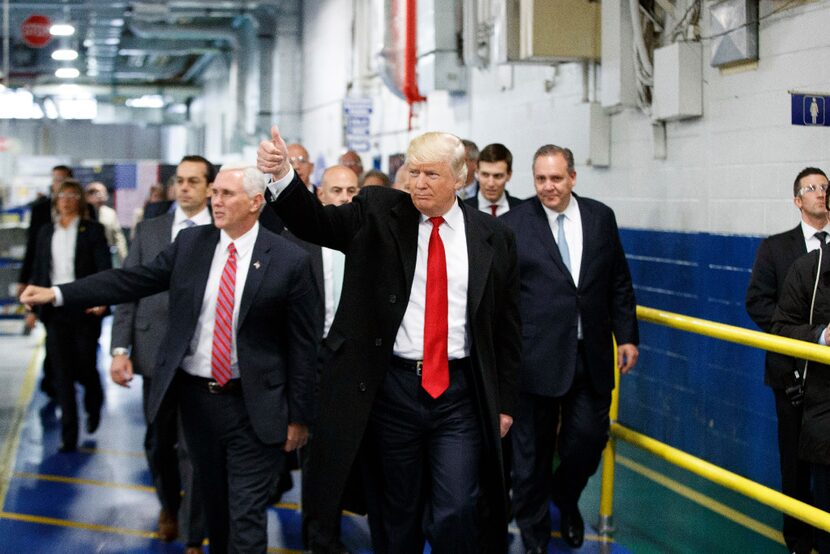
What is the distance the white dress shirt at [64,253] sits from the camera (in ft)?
28.7

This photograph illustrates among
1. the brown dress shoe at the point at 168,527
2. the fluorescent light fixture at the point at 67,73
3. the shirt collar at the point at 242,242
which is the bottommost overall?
the brown dress shoe at the point at 168,527

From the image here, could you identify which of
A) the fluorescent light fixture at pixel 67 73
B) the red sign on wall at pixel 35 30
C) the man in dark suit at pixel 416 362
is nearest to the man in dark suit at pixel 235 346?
the man in dark suit at pixel 416 362

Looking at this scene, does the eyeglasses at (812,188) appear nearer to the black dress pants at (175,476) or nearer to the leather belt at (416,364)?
the leather belt at (416,364)

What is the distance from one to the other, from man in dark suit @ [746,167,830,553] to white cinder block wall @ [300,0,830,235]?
1.79 ft

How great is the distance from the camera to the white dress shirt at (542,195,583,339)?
5.70m

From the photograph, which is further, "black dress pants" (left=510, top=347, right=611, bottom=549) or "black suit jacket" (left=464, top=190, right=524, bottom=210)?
"black suit jacket" (left=464, top=190, right=524, bottom=210)

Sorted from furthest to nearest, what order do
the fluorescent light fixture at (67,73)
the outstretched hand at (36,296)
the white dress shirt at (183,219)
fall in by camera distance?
the fluorescent light fixture at (67,73), the white dress shirt at (183,219), the outstretched hand at (36,296)

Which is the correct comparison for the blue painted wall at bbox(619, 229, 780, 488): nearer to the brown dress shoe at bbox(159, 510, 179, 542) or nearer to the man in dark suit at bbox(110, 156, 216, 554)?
the man in dark suit at bbox(110, 156, 216, 554)

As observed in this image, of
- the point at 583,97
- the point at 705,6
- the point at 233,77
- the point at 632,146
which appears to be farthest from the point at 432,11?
the point at 233,77

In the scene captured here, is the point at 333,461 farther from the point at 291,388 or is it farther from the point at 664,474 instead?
the point at 664,474

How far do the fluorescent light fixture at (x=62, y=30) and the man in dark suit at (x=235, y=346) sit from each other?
1888 centimetres

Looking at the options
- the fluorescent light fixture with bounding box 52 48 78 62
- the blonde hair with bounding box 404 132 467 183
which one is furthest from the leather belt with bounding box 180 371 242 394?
the fluorescent light fixture with bounding box 52 48 78 62

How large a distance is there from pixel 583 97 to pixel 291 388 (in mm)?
4666

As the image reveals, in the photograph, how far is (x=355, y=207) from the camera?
13.8 ft
